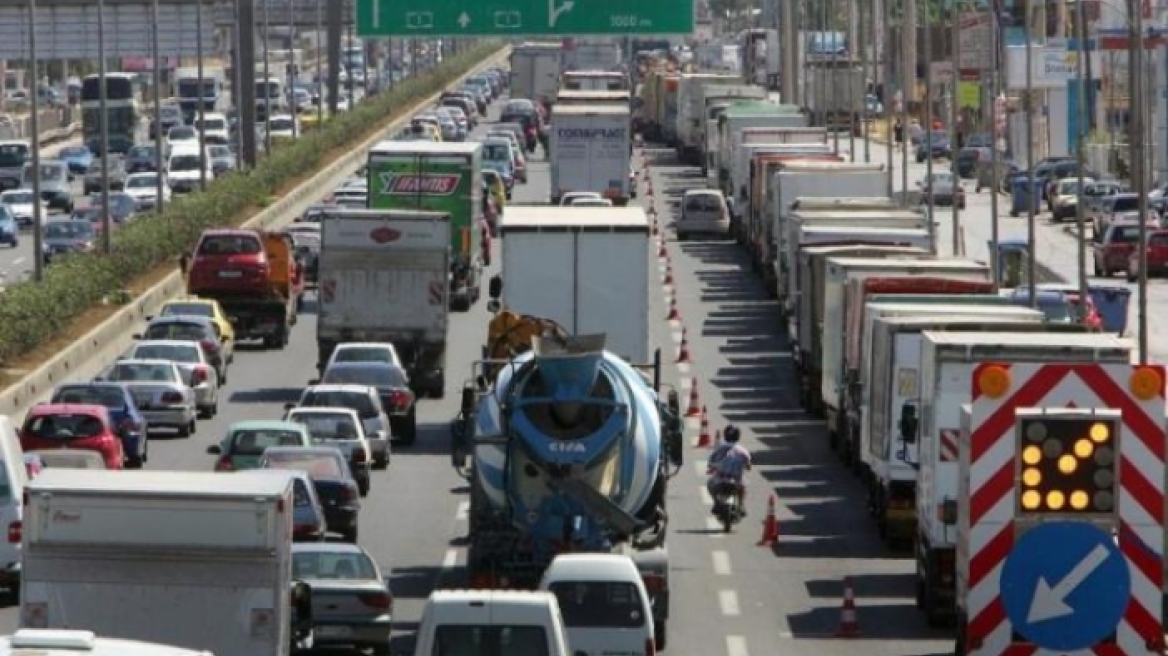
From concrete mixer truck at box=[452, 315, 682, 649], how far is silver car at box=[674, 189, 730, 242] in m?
59.1

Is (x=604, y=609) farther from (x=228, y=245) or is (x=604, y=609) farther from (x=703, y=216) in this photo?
(x=703, y=216)

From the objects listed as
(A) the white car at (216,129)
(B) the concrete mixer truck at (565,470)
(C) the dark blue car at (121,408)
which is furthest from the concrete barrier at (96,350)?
(A) the white car at (216,129)

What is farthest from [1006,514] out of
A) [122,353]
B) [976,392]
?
[122,353]

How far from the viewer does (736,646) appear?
31156 mm

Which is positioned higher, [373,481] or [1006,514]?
[1006,514]

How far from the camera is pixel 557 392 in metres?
30.3

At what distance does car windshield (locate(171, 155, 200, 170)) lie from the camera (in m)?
108

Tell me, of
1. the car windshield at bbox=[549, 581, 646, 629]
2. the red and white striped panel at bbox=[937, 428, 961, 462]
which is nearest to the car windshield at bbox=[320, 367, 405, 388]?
the red and white striped panel at bbox=[937, 428, 961, 462]

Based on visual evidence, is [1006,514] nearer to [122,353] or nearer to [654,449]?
[654,449]

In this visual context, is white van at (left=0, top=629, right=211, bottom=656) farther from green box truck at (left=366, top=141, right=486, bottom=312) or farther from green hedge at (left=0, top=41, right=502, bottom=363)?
green box truck at (left=366, top=141, right=486, bottom=312)

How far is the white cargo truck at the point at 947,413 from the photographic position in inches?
1243

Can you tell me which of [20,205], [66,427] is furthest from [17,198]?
[66,427]

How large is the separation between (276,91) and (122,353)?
123 m

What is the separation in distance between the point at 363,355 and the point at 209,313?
7741mm
